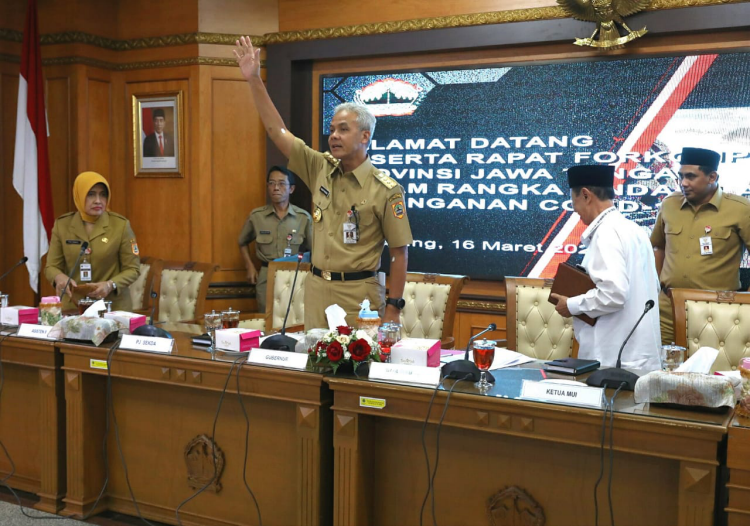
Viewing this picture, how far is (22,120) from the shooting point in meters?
5.31

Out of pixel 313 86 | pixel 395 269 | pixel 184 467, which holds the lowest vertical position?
pixel 184 467

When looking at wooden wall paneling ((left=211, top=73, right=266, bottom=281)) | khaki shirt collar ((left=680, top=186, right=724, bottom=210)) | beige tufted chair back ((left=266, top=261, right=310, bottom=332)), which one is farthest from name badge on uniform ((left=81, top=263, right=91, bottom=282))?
khaki shirt collar ((left=680, top=186, right=724, bottom=210))

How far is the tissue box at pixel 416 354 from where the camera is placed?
2.30 m

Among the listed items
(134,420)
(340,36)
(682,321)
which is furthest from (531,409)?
(340,36)

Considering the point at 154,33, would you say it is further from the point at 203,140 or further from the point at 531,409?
the point at 531,409

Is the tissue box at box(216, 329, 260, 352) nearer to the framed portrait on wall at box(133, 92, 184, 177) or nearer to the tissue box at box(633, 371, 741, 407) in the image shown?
the tissue box at box(633, 371, 741, 407)

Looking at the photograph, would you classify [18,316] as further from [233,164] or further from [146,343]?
[233,164]

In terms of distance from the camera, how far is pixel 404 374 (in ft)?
7.32

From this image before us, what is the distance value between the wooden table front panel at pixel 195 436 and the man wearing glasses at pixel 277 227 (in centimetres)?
247

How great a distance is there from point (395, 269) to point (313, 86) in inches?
104

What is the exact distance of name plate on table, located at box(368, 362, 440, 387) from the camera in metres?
2.19

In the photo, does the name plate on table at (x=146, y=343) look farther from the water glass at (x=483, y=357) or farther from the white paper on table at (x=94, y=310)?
the water glass at (x=483, y=357)

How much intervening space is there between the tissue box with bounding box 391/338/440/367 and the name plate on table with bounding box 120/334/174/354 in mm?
854

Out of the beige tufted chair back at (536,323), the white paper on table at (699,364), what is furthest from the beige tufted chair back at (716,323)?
the white paper on table at (699,364)
